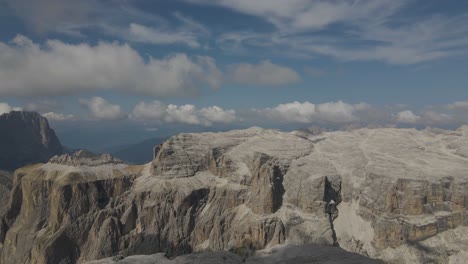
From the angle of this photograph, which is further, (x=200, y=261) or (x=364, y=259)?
(x=200, y=261)

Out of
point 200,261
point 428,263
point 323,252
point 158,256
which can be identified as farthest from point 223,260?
point 428,263

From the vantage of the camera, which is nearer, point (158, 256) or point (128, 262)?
point (128, 262)

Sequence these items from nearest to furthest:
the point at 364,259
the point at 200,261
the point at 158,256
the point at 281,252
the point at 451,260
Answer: the point at 364,259, the point at 200,261, the point at 158,256, the point at 281,252, the point at 451,260

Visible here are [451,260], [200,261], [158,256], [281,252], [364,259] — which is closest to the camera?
[364,259]

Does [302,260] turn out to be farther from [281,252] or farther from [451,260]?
[451,260]

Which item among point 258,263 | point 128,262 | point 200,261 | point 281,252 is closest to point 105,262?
point 128,262

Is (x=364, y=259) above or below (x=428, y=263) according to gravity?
above

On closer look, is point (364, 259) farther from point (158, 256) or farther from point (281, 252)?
point (158, 256)

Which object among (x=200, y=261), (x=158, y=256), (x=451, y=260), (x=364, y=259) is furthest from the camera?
(x=451, y=260)

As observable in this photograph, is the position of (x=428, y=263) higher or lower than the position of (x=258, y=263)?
lower
